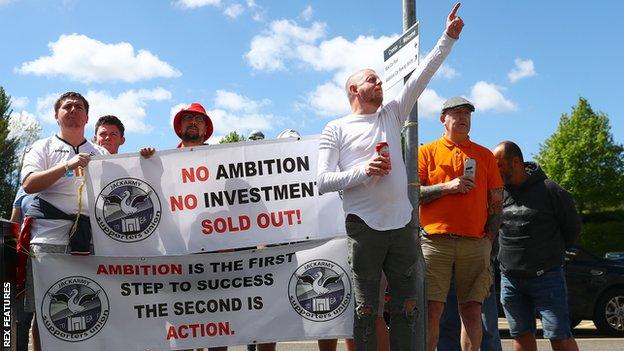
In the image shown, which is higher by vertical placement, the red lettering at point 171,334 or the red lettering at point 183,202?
the red lettering at point 183,202

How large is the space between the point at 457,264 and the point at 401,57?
154 centimetres

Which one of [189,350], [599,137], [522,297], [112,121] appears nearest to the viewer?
[189,350]

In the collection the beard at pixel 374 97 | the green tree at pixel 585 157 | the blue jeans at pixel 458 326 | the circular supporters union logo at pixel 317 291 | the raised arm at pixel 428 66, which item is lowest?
the blue jeans at pixel 458 326

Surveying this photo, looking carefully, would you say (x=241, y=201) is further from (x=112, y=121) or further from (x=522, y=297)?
(x=522, y=297)

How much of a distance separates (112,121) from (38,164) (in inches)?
55.6

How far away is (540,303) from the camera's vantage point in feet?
18.5

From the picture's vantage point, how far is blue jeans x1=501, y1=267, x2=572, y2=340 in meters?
5.54

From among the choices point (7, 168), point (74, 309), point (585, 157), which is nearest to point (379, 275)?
point (74, 309)

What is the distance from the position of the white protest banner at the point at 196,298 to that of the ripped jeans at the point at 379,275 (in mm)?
722

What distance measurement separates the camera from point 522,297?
5797 millimetres

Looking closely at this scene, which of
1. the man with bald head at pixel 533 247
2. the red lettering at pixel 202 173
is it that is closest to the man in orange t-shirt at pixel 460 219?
the man with bald head at pixel 533 247

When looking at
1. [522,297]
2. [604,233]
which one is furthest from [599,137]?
[522,297]

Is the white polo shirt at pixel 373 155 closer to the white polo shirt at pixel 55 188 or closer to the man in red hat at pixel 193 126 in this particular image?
the man in red hat at pixel 193 126

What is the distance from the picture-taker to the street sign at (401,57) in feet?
16.5
